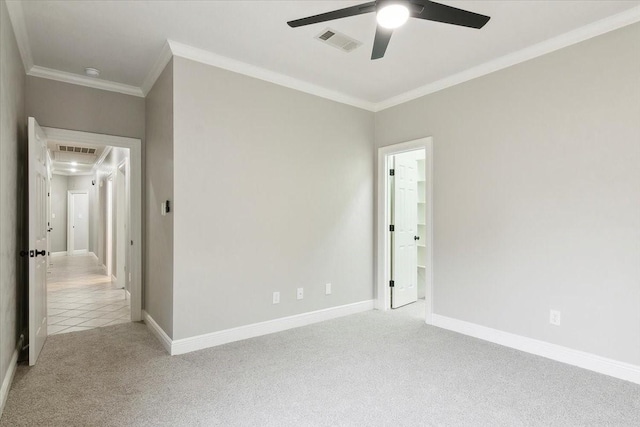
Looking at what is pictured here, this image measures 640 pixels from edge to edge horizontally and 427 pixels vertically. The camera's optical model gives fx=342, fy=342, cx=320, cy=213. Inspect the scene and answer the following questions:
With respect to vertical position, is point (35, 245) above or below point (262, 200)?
below

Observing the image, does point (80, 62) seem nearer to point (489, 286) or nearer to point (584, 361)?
point (489, 286)

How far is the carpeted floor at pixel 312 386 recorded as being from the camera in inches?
82.2

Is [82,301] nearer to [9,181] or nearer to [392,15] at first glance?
[9,181]

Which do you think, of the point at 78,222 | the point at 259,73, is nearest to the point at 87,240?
the point at 78,222

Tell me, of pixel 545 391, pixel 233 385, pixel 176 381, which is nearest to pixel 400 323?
pixel 545 391

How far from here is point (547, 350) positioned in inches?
117

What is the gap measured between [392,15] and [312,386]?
2.46 metres

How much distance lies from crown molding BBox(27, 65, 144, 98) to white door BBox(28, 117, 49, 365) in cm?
67

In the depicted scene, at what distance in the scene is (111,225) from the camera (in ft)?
22.3

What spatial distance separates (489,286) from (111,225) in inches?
266

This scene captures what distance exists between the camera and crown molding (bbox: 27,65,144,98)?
11.1 ft

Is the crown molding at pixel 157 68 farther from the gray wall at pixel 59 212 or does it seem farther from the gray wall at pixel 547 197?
the gray wall at pixel 59 212

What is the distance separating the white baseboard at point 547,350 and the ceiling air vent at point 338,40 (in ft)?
9.64

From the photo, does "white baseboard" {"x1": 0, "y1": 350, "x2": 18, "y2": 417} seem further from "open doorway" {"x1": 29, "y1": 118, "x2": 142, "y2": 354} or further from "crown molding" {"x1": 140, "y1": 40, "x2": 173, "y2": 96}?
"crown molding" {"x1": 140, "y1": 40, "x2": 173, "y2": 96}
